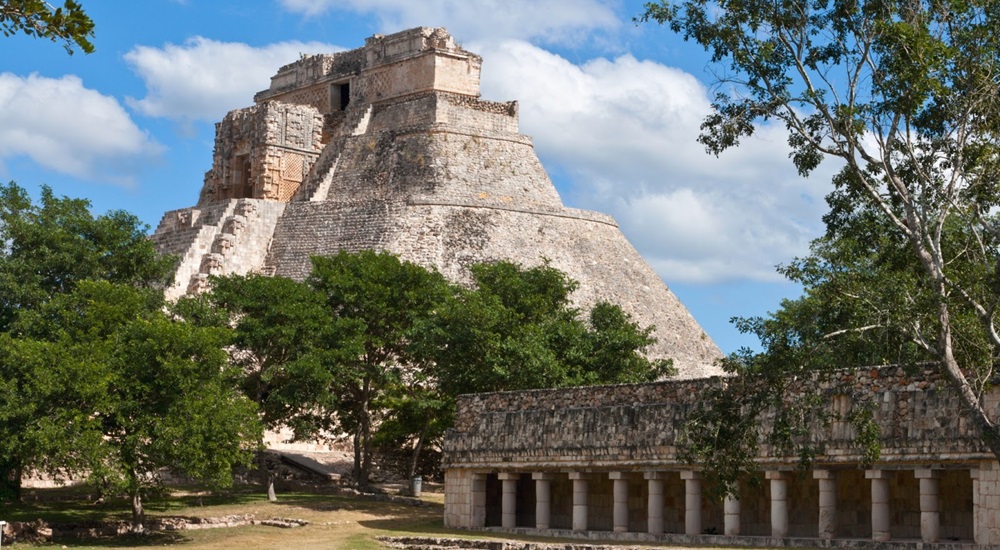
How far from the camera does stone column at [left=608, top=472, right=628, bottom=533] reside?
30.8 m

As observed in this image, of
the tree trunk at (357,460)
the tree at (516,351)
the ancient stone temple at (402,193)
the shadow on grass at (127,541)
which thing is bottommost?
the shadow on grass at (127,541)

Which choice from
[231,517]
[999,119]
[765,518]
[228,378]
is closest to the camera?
[999,119]

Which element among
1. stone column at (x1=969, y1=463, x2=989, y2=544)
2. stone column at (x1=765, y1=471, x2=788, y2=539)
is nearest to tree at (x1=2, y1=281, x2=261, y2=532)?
stone column at (x1=765, y1=471, x2=788, y2=539)

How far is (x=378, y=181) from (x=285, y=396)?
81.9ft

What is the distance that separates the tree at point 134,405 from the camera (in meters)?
32.3

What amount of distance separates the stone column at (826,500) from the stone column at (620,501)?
4905 millimetres

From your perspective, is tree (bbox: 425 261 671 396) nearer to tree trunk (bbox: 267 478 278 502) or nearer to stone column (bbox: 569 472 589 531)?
tree trunk (bbox: 267 478 278 502)

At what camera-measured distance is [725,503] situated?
28672mm

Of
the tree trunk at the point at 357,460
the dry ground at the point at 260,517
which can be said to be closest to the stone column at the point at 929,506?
the dry ground at the point at 260,517

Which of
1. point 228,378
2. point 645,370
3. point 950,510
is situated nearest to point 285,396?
point 228,378

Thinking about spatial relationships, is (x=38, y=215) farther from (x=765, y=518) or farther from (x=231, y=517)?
(x=765, y=518)

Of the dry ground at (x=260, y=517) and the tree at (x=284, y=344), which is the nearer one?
the dry ground at (x=260, y=517)

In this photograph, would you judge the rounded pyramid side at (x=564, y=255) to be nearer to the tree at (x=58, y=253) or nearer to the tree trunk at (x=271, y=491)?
the tree at (x=58, y=253)

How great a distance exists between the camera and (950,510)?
2680cm
